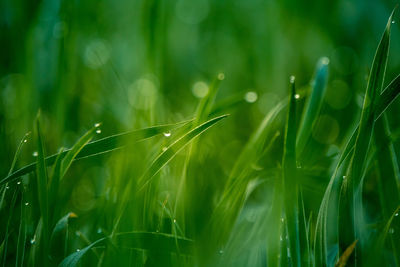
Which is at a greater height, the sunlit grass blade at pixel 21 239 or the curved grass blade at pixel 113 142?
the curved grass blade at pixel 113 142

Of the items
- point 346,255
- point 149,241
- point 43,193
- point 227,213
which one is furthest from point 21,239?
point 346,255

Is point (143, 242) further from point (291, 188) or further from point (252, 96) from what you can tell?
point (252, 96)

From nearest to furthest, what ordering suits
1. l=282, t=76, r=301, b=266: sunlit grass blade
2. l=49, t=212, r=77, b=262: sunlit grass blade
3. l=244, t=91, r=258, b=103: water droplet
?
1. l=282, t=76, r=301, b=266: sunlit grass blade
2. l=49, t=212, r=77, b=262: sunlit grass blade
3. l=244, t=91, r=258, b=103: water droplet

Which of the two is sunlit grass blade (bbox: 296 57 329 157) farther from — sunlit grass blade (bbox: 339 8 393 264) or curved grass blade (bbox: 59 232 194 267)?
curved grass blade (bbox: 59 232 194 267)

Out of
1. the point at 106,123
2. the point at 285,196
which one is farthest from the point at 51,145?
the point at 285,196

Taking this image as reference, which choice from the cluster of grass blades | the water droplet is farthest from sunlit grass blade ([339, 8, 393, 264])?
the water droplet

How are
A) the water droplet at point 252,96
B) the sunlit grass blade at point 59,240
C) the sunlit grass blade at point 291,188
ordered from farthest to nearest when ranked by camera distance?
the water droplet at point 252,96 < the sunlit grass blade at point 59,240 < the sunlit grass blade at point 291,188

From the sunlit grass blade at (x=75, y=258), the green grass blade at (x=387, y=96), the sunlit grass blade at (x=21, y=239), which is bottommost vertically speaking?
the sunlit grass blade at (x=75, y=258)

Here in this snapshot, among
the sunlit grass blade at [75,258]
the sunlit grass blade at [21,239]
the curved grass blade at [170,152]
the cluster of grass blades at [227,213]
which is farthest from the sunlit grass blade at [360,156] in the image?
the sunlit grass blade at [21,239]

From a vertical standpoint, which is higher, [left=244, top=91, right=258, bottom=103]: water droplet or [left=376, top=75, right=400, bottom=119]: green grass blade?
[left=244, top=91, right=258, bottom=103]: water droplet

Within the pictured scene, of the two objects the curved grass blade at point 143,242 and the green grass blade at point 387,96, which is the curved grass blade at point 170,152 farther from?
the green grass blade at point 387,96
